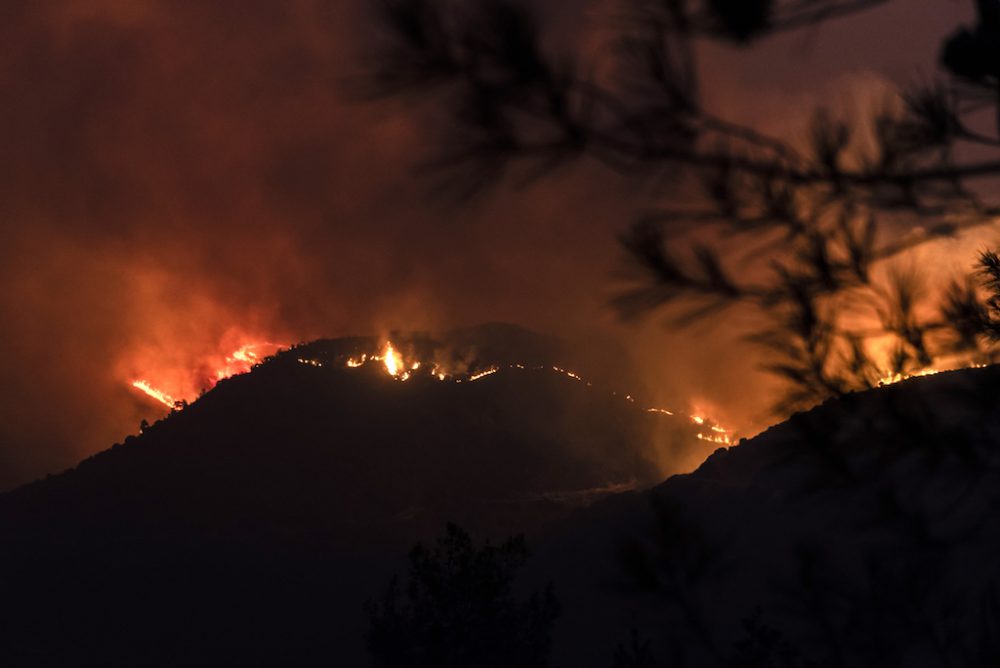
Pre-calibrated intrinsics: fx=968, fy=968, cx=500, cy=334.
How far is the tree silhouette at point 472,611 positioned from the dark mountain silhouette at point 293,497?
56.7 metres

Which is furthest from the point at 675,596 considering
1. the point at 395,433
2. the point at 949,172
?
the point at 395,433

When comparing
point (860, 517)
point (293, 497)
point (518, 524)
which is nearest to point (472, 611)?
point (860, 517)

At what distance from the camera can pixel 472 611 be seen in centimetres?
2191

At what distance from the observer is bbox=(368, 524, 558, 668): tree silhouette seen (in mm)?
21609

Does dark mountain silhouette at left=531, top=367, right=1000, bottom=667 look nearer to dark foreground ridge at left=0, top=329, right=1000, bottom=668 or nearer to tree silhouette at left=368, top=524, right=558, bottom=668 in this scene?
dark foreground ridge at left=0, top=329, right=1000, bottom=668

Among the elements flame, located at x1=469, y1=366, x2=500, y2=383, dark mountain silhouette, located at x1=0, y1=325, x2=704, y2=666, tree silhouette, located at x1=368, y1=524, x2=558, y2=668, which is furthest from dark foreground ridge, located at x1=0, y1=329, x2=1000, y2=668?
tree silhouette, located at x1=368, y1=524, x2=558, y2=668

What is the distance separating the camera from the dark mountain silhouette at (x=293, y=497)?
296 feet

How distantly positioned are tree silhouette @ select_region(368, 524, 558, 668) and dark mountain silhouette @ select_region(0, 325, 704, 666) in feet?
186

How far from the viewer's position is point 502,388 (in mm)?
152375

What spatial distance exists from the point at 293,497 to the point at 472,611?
107 meters

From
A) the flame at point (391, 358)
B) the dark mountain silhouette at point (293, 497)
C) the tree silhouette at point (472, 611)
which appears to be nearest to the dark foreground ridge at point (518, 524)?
the dark mountain silhouette at point (293, 497)

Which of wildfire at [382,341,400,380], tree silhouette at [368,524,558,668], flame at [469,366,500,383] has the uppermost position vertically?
wildfire at [382,341,400,380]

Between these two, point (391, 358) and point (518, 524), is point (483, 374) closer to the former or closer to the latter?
point (391, 358)

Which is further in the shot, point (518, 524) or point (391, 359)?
point (391, 359)
